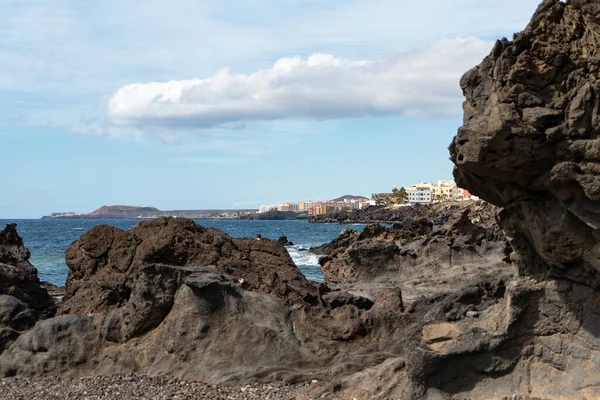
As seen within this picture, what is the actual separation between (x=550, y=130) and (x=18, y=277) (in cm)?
1587

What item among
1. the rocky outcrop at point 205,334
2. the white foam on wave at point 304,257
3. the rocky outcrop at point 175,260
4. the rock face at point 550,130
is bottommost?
the white foam on wave at point 304,257

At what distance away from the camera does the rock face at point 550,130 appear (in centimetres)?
814

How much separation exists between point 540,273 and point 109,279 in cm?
972

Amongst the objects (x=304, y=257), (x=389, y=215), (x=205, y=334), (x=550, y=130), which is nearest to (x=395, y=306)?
(x=205, y=334)

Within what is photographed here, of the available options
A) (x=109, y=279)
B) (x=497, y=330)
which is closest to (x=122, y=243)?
(x=109, y=279)

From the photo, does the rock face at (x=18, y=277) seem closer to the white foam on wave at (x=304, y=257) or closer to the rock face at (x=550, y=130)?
the rock face at (x=550, y=130)

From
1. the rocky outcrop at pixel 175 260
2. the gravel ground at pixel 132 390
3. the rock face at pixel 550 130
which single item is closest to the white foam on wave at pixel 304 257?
the rocky outcrop at pixel 175 260

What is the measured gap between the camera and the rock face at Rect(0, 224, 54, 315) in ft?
62.6

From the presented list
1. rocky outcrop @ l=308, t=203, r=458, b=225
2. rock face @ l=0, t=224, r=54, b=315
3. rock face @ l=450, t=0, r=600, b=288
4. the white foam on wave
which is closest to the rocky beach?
rock face @ l=450, t=0, r=600, b=288

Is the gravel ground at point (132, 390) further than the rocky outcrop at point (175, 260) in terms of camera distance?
No

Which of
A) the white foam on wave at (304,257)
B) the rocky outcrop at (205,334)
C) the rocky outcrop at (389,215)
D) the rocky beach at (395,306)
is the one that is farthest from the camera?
the rocky outcrop at (389,215)

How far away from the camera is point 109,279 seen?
52.7 ft

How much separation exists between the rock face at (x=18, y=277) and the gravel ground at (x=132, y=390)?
652 cm

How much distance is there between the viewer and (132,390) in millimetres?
11789
